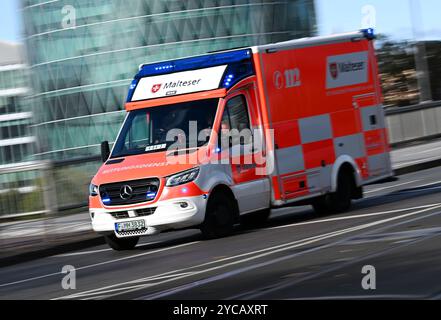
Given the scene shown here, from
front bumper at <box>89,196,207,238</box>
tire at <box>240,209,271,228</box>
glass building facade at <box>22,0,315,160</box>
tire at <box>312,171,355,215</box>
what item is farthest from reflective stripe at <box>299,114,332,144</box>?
glass building facade at <box>22,0,315,160</box>

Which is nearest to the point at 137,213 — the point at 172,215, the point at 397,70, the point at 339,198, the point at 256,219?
the point at 172,215

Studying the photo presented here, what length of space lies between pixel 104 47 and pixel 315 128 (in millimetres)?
62222

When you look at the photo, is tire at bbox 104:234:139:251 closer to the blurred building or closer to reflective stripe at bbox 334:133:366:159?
reflective stripe at bbox 334:133:366:159

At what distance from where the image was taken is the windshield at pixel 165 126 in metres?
14.5

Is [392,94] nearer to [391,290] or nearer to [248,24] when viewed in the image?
[248,24]

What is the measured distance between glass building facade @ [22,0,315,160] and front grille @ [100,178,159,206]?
60789 millimetres

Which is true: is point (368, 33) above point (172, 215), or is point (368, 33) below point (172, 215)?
above

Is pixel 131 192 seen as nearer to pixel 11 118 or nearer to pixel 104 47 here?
pixel 104 47

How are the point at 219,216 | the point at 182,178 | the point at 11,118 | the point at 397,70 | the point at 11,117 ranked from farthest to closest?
1. the point at 11,117
2. the point at 11,118
3. the point at 397,70
4. the point at 219,216
5. the point at 182,178

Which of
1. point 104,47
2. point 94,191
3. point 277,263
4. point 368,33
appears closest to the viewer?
point 277,263

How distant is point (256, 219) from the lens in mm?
16484

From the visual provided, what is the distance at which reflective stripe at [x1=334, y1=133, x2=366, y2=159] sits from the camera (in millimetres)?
16547

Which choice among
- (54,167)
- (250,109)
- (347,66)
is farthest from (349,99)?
(54,167)
